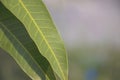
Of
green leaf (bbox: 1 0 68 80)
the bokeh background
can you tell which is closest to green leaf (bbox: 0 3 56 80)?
green leaf (bbox: 1 0 68 80)

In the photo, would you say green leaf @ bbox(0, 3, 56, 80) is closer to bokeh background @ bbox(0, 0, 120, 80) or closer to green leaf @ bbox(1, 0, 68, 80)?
green leaf @ bbox(1, 0, 68, 80)

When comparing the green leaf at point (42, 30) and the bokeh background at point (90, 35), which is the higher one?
the green leaf at point (42, 30)

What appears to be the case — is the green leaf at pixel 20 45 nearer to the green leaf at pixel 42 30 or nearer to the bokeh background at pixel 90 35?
the green leaf at pixel 42 30

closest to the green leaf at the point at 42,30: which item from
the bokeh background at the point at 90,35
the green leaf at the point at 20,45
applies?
the green leaf at the point at 20,45

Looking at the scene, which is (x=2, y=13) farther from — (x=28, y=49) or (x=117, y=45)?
(x=117, y=45)

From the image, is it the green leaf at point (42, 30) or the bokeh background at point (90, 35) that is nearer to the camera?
the green leaf at point (42, 30)

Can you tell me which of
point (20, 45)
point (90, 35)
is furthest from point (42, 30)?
point (90, 35)

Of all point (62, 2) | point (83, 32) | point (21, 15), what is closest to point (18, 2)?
point (21, 15)
